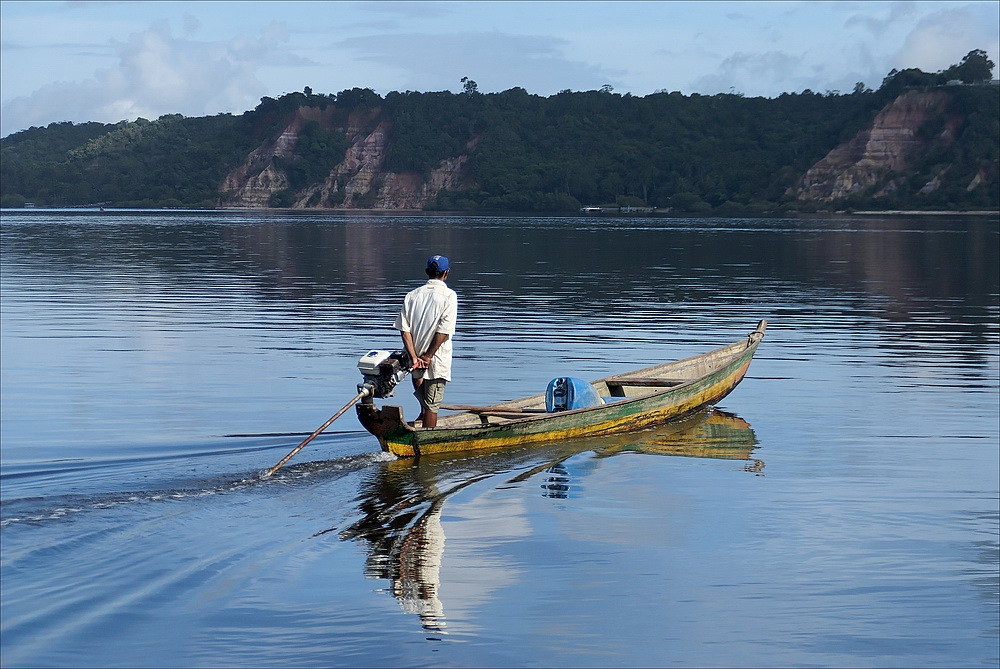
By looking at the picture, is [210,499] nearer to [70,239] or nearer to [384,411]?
[384,411]

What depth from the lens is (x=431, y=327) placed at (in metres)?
13.4

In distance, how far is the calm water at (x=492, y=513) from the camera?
8516mm

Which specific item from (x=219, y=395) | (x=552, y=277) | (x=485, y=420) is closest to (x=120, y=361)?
(x=219, y=395)

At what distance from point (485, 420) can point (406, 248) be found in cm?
5642

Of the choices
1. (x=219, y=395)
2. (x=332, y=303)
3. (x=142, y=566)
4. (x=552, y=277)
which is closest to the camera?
(x=142, y=566)

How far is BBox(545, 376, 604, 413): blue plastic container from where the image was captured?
15852mm

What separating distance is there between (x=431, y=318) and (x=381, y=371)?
2.61ft

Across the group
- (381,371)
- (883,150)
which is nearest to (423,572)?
(381,371)

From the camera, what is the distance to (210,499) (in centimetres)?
1165

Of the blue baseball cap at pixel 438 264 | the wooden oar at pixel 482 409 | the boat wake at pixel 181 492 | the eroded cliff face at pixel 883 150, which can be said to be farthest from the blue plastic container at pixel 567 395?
the eroded cliff face at pixel 883 150

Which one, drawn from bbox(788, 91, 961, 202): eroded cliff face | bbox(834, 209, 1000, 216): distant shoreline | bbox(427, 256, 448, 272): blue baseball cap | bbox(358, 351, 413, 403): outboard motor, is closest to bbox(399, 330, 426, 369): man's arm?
bbox(358, 351, 413, 403): outboard motor

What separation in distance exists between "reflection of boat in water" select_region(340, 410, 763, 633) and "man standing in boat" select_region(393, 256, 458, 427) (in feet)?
3.18

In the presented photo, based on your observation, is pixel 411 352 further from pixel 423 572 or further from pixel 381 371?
pixel 423 572

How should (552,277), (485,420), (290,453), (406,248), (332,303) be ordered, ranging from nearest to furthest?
(290,453) → (485,420) → (332,303) → (552,277) → (406,248)
